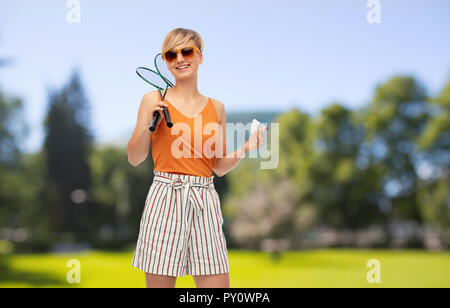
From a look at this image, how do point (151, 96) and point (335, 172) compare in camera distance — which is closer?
point (151, 96)

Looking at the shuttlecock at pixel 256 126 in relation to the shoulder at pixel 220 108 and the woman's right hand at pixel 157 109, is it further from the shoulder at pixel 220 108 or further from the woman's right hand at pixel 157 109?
the woman's right hand at pixel 157 109

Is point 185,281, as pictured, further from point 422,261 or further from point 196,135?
point 196,135

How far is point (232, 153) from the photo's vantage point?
2039 mm

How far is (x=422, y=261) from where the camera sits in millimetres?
20953

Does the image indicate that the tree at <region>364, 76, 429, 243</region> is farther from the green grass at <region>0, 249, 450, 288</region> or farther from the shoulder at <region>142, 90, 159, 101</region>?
the shoulder at <region>142, 90, 159, 101</region>

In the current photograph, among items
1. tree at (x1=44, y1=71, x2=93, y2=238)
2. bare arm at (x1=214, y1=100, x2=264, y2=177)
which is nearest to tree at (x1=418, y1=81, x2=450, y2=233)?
tree at (x1=44, y1=71, x2=93, y2=238)

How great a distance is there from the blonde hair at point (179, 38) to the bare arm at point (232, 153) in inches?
12.4

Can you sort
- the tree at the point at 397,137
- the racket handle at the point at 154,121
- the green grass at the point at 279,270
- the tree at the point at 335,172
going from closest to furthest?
the racket handle at the point at 154,121, the green grass at the point at 279,270, the tree at the point at 397,137, the tree at the point at 335,172

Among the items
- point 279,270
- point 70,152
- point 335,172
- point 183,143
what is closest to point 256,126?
point 183,143

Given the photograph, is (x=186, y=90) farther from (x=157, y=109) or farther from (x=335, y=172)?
(x=335, y=172)

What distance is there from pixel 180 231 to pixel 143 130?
44 centimetres

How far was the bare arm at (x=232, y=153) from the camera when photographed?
1.93 m

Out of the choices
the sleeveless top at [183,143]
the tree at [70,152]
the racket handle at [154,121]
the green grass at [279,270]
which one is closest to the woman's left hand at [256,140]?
the sleeveless top at [183,143]
